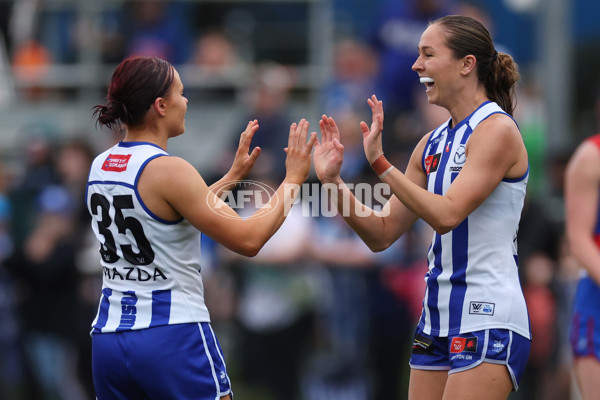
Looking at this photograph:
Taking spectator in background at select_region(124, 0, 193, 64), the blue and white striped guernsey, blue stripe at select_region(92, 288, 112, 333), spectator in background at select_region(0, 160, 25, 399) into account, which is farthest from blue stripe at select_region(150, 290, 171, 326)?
spectator in background at select_region(124, 0, 193, 64)

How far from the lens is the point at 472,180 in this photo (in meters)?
4.10

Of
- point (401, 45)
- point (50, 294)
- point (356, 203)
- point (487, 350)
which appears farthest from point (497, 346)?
point (50, 294)

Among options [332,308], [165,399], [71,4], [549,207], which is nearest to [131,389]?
[165,399]

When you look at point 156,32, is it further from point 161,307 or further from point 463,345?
point 463,345

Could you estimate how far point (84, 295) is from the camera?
29.0ft

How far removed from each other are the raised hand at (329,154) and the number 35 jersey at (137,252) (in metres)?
0.73

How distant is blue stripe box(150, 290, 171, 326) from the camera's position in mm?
4180

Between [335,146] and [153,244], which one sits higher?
[335,146]

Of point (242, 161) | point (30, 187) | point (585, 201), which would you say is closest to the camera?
point (242, 161)

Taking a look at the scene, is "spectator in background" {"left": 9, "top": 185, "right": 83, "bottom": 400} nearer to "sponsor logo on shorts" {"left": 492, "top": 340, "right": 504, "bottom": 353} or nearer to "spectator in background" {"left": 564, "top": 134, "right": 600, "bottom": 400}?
"spectator in background" {"left": 564, "top": 134, "right": 600, "bottom": 400}

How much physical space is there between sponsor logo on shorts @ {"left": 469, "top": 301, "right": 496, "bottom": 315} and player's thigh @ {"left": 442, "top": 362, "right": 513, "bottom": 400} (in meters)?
0.24

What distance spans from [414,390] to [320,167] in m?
1.20

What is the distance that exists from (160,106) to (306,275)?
178 inches

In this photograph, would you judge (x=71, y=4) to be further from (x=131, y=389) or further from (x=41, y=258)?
(x=131, y=389)
